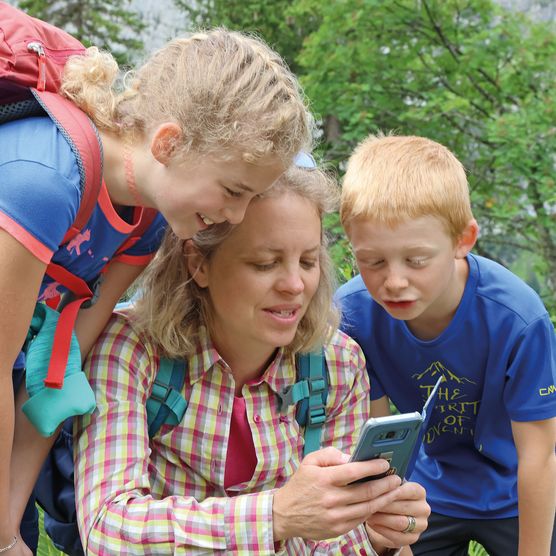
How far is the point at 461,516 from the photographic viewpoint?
9.71 ft

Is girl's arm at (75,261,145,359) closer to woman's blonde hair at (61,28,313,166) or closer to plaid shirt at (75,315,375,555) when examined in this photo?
plaid shirt at (75,315,375,555)

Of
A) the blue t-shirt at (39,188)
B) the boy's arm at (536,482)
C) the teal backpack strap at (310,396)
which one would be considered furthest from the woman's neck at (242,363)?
the boy's arm at (536,482)

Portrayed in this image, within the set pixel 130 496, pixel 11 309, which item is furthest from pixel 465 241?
pixel 11 309

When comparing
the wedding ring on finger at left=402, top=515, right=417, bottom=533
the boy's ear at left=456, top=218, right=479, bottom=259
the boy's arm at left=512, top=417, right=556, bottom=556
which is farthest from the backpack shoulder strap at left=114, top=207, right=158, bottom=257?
the boy's arm at left=512, top=417, right=556, bottom=556

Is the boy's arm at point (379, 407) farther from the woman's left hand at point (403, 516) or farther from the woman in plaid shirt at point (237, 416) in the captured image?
the woman's left hand at point (403, 516)

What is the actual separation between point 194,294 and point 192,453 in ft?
1.49

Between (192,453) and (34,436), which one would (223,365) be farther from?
(34,436)

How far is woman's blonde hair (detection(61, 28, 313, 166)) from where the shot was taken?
2.21 m

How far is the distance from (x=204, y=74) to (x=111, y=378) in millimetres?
837

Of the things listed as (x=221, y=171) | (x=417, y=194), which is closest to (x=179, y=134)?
(x=221, y=171)

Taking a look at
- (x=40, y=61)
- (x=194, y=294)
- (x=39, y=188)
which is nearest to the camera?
(x=39, y=188)

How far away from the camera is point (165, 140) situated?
7.52 ft

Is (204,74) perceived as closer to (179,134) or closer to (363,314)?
(179,134)

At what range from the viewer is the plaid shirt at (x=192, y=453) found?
210 cm
